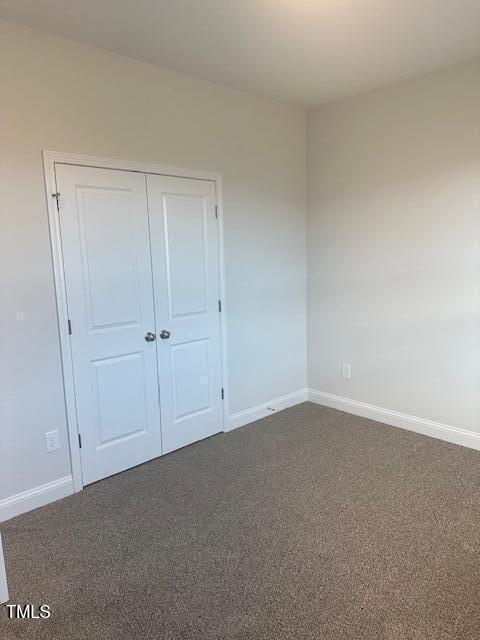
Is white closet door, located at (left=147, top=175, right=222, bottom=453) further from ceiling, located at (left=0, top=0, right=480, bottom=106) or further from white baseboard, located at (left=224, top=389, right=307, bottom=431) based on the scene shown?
ceiling, located at (left=0, top=0, right=480, bottom=106)

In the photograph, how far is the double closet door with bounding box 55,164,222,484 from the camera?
264 centimetres

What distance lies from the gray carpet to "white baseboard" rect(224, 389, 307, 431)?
46cm

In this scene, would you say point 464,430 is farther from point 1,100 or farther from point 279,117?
point 1,100

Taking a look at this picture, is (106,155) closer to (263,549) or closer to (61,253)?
(61,253)

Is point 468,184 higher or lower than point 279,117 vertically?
lower

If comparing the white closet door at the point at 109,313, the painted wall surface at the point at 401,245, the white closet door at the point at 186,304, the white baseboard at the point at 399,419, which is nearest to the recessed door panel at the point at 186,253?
the white closet door at the point at 186,304

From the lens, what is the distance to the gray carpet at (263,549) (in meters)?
1.72

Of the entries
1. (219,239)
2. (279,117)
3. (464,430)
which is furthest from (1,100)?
(464,430)

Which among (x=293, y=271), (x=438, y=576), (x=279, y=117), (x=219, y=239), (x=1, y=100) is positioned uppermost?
(x=279, y=117)

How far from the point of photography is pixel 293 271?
4020 millimetres

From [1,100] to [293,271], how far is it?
2.60 meters

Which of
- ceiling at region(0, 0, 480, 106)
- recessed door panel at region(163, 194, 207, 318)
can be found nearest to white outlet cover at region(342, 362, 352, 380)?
recessed door panel at region(163, 194, 207, 318)

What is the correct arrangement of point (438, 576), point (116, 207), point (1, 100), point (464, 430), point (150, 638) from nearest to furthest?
point (150, 638), point (438, 576), point (1, 100), point (116, 207), point (464, 430)

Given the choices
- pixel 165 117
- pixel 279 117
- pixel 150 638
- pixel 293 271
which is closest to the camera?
pixel 150 638
